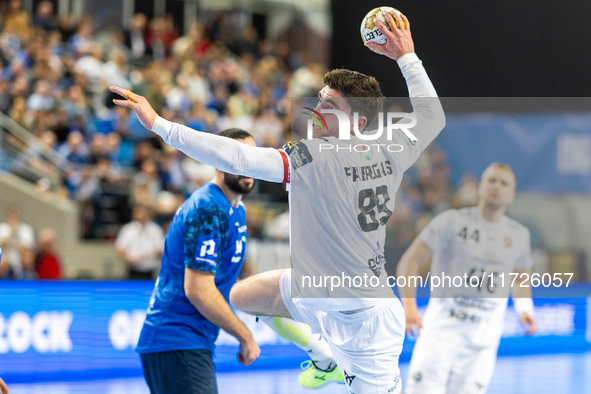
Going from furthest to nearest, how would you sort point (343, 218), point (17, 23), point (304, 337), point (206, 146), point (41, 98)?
point (17, 23) → point (41, 98) → point (304, 337) → point (343, 218) → point (206, 146)

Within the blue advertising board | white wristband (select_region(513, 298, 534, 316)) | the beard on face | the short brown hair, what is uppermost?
the short brown hair

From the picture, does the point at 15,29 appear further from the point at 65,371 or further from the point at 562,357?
the point at 562,357

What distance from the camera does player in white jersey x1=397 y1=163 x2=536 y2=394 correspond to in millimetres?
5363

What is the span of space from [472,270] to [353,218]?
2086 millimetres

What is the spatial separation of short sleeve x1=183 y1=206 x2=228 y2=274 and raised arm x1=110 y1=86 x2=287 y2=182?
2.57 feet

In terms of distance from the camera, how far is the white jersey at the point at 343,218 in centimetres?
369

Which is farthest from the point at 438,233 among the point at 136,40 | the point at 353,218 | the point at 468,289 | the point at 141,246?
the point at 136,40

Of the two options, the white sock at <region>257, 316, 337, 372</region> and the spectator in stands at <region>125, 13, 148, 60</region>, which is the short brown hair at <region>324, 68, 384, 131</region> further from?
the spectator in stands at <region>125, 13, 148, 60</region>

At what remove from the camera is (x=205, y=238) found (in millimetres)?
3988

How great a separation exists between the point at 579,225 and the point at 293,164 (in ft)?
14.1

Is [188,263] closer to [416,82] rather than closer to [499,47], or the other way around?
[416,82]

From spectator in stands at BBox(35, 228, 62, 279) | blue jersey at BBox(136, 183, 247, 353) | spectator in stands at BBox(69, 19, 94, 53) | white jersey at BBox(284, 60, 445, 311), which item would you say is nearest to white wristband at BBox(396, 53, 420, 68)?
white jersey at BBox(284, 60, 445, 311)

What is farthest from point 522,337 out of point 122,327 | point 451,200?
point 122,327

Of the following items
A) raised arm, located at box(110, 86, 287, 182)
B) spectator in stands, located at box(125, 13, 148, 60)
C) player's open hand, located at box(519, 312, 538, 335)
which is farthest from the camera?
spectator in stands, located at box(125, 13, 148, 60)
